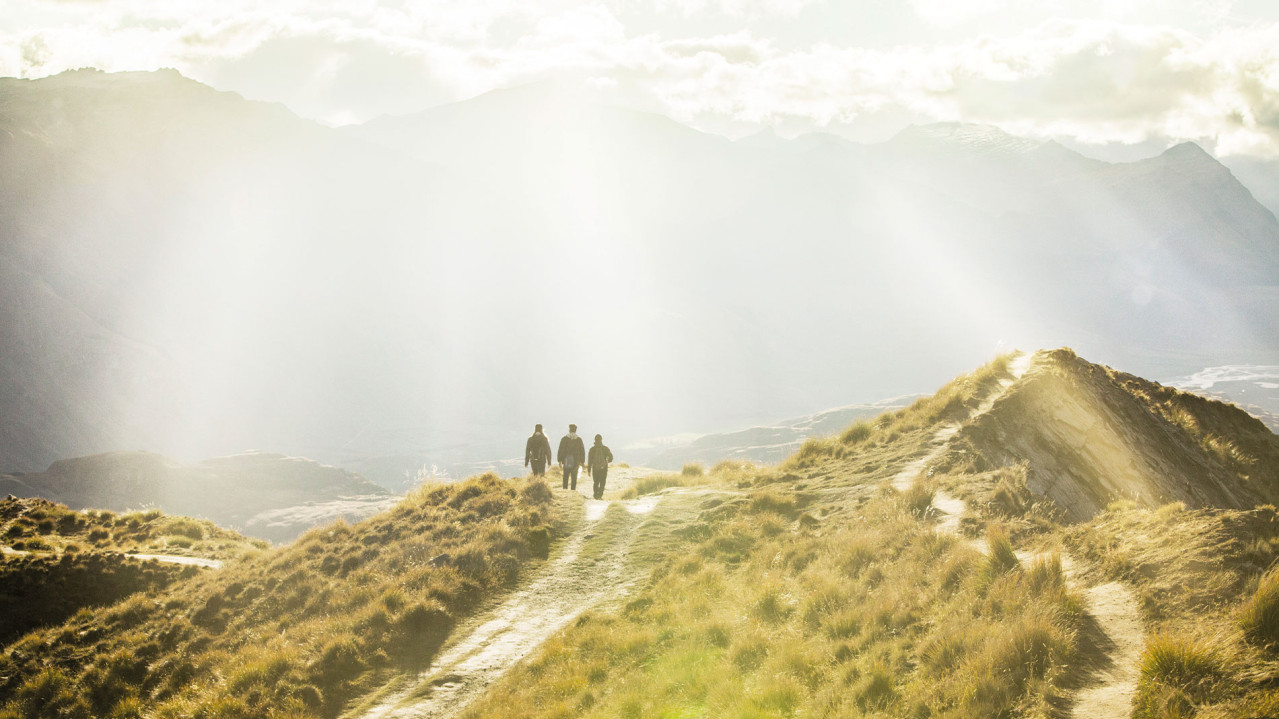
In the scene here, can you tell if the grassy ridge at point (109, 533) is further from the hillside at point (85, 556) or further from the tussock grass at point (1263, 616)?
the tussock grass at point (1263, 616)

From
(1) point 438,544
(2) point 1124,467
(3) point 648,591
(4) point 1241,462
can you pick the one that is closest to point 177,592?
(1) point 438,544

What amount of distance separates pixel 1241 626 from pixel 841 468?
1709cm

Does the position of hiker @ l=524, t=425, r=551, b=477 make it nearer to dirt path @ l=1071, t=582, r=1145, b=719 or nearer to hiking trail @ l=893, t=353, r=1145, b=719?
hiking trail @ l=893, t=353, r=1145, b=719

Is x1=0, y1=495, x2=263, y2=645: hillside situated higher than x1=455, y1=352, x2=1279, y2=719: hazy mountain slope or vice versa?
x1=455, y1=352, x2=1279, y2=719: hazy mountain slope

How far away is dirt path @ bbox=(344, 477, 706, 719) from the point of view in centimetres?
1276

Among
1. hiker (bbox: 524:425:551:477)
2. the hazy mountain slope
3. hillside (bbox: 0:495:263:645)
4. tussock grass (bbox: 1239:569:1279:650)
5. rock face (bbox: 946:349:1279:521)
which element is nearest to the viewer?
tussock grass (bbox: 1239:569:1279:650)

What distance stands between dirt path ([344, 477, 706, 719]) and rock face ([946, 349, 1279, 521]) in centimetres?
995

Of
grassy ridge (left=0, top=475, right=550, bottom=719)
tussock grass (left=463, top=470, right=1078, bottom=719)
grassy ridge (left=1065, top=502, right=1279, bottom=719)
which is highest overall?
grassy ridge (left=1065, top=502, right=1279, bottom=719)

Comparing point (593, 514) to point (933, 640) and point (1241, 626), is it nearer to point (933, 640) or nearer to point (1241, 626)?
point (933, 640)

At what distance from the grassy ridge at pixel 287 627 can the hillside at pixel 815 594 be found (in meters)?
0.08

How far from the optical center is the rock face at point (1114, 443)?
19047 mm

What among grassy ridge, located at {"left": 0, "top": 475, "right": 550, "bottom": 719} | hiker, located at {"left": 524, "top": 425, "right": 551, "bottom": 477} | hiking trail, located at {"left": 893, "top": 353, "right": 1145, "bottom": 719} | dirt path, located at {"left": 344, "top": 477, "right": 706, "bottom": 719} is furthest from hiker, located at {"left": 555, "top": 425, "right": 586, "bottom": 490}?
hiking trail, located at {"left": 893, "top": 353, "right": 1145, "bottom": 719}

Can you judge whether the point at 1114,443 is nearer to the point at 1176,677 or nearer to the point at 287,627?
the point at 1176,677

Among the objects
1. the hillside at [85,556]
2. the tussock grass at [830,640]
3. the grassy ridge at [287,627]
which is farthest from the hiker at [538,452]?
the tussock grass at [830,640]
